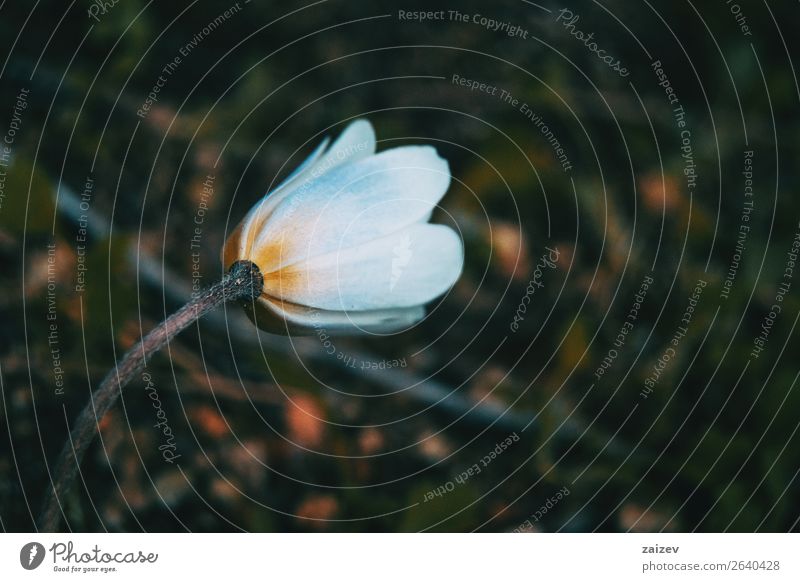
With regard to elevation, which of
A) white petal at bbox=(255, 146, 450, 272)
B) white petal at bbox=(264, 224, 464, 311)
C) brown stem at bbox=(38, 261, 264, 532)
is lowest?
brown stem at bbox=(38, 261, 264, 532)

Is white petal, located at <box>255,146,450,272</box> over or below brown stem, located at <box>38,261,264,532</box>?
over

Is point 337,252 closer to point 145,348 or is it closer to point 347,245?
point 347,245

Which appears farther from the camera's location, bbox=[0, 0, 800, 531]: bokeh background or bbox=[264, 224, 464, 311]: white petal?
bbox=[0, 0, 800, 531]: bokeh background

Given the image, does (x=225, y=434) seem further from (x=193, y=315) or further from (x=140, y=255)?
(x=193, y=315)

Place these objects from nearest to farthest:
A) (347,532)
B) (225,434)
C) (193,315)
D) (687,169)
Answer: (193,315) < (347,532) < (225,434) < (687,169)

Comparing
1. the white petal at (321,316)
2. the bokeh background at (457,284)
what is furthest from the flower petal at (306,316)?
the bokeh background at (457,284)

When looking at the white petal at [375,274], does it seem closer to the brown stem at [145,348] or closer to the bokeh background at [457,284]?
the brown stem at [145,348]

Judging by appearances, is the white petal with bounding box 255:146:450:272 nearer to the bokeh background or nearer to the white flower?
the white flower

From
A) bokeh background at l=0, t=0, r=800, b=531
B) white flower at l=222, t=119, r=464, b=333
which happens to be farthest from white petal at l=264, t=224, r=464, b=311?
bokeh background at l=0, t=0, r=800, b=531

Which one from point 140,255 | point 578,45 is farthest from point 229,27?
point 578,45

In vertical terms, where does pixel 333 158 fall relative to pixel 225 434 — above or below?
above
